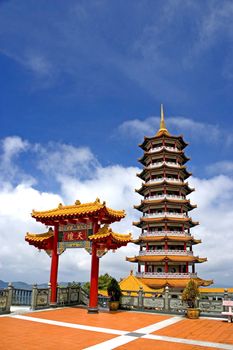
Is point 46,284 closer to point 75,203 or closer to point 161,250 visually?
point 75,203

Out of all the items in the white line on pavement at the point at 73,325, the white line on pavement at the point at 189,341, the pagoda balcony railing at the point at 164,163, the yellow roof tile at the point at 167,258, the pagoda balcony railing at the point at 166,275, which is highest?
the pagoda balcony railing at the point at 164,163

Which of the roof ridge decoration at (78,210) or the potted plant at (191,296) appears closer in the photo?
the potted plant at (191,296)

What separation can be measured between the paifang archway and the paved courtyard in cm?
247

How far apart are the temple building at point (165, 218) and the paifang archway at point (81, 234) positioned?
60.6 ft

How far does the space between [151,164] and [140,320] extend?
2817 cm

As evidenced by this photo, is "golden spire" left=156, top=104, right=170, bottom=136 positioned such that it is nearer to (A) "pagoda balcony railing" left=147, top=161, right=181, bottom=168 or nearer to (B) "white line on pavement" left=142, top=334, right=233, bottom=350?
(A) "pagoda balcony railing" left=147, top=161, right=181, bottom=168

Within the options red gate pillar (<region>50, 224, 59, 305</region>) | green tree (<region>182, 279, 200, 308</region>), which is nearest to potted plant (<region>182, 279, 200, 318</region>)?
green tree (<region>182, 279, 200, 308</region>)

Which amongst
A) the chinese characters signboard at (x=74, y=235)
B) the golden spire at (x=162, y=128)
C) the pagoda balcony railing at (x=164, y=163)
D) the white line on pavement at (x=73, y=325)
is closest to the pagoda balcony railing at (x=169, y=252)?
the pagoda balcony railing at (x=164, y=163)

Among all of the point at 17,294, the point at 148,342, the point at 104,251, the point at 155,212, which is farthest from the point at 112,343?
the point at 155,212

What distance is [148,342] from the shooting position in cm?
996

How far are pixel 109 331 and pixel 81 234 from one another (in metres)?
6.82

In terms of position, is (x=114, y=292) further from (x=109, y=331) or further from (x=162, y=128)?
(x=162, y=128)

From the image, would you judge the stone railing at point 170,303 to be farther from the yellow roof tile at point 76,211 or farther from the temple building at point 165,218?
the temple building at point 165,218

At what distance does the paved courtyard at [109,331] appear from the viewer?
376 inches
